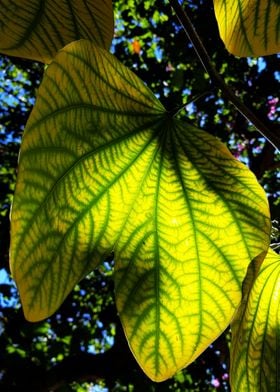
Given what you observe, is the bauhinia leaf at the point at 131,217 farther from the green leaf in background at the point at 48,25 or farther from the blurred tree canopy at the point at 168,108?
the blurred tree canopy at the point at 168,108

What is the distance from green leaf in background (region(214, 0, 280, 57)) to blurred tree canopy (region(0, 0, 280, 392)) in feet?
6.23

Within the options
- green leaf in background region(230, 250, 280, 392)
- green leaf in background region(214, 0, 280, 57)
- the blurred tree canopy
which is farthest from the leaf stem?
the blurred tree canopy

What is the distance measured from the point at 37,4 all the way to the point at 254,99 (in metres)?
2.96

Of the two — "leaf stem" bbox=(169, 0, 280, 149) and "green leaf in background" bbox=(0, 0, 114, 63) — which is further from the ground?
"green leaf in background" bbox=(0, 0, 114, 63)

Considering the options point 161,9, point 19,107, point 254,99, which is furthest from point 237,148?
point 19,107

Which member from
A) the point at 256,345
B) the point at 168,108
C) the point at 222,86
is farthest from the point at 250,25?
the point at 168,108

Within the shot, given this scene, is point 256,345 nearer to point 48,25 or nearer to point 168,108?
point 48,25

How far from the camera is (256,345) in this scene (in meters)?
0.57

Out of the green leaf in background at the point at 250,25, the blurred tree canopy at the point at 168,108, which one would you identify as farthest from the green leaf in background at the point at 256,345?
the blurred tree canopy at the point at 168,108

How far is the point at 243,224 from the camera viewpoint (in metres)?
0.47

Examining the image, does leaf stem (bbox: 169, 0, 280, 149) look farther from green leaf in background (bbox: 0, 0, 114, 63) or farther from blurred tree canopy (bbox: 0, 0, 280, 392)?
blurred tree canopy (bbox: 0, 0, 280, 392)

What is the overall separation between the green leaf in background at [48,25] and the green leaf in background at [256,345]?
348mm

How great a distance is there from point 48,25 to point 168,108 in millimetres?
2006

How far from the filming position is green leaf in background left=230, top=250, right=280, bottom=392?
561 millimetres
